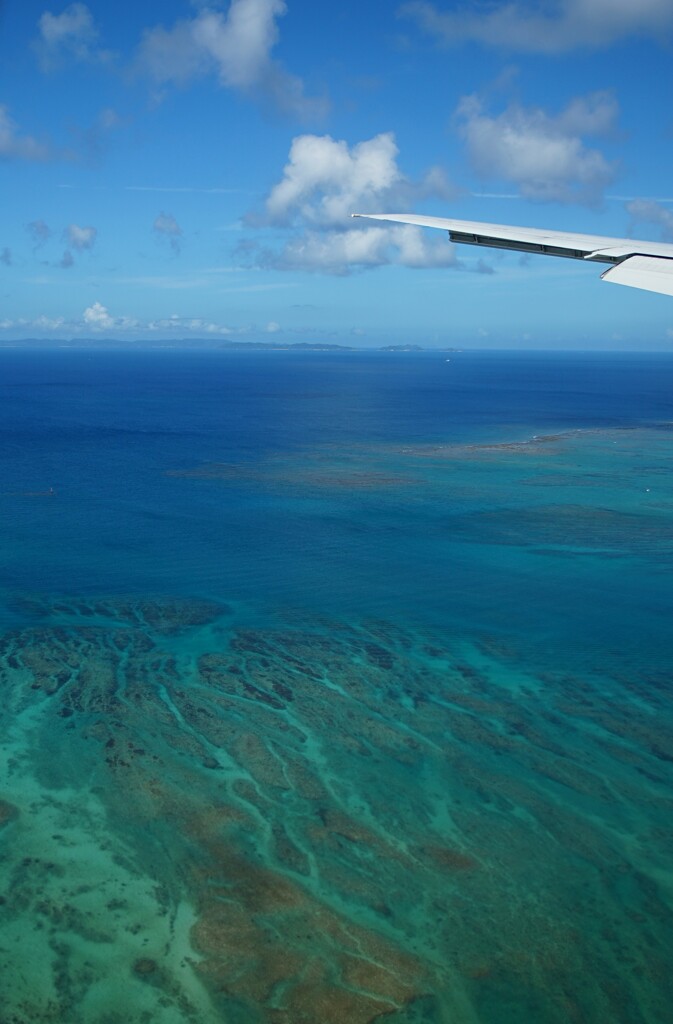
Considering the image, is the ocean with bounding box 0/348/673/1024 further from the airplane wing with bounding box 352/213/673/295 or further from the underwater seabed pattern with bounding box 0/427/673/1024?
the airplane wing with bounding box 352/213/673/295

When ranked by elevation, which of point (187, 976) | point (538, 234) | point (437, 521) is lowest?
point (187, 976)

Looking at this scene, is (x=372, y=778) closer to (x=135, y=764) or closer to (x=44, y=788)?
(x=135, y=764)

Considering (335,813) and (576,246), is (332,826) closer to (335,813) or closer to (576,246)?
(335,813)

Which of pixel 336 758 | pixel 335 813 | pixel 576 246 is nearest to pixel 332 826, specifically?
pixel 335 813

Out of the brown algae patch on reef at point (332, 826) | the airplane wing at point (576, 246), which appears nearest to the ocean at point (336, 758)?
the brown algae patch on reef at point (332, 826)

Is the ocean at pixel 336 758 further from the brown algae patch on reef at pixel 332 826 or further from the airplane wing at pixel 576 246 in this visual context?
the airplane wing at pixel 576 246

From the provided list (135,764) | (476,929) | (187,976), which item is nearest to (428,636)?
(135,764)

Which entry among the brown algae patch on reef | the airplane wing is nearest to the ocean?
Result: the brown algae patch on reef
